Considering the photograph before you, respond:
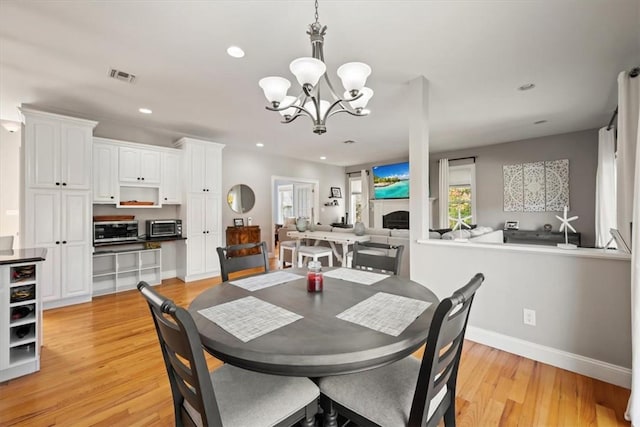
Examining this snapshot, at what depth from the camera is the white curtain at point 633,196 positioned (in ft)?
5.03

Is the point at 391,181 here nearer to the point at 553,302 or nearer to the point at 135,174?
the point at 553,302

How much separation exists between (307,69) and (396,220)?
257 inches

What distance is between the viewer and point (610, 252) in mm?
1960

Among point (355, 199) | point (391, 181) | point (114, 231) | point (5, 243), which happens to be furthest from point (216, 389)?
point (355, 199)

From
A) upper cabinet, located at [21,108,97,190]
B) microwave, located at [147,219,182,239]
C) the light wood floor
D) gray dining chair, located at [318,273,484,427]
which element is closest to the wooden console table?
microwave, located at [147,219,182,239]

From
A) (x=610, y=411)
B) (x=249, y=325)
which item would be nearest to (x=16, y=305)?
(x=249, y=325)

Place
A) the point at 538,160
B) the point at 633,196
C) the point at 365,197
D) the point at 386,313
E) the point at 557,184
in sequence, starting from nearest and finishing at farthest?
the point at 386,313 → the point at 633,196 → the point at 557,184 → the point at 538,160 → the point at 365,197

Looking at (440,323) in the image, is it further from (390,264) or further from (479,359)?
(479,359)

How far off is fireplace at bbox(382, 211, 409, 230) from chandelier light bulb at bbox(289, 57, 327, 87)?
6305mm

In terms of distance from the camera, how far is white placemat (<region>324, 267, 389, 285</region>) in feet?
5.81

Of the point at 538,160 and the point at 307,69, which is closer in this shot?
the point at 307,69

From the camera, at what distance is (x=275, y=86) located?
1791 mm

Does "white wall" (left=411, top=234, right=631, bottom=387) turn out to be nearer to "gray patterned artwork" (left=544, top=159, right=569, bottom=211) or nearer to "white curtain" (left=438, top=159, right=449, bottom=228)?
"gray patterned artwork" (left=544, top=159, right=569, bottom=211)

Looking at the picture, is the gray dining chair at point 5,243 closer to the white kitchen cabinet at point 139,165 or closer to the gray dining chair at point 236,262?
the white kitchen cabinet at point 139,165
